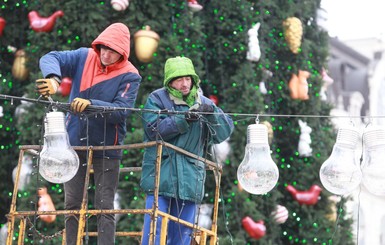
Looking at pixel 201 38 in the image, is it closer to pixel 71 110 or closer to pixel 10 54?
pixel 10 54

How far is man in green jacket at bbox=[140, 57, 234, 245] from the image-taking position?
595 cm

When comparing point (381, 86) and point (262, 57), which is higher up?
point (381, 86)

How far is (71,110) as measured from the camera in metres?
5.57

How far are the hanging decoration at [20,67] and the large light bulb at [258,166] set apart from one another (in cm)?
550

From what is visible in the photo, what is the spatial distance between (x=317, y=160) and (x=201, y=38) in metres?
1.94

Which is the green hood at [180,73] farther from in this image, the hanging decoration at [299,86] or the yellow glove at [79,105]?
the hanging decoration at [299,86]

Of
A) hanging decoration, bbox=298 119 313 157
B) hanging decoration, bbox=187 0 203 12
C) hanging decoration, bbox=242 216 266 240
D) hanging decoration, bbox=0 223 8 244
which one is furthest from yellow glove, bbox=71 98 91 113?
hanging decoration, bbox=298 119 313 157

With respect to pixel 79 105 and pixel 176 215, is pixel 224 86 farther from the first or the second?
pixel 79 105

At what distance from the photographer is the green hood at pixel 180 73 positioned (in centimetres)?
603

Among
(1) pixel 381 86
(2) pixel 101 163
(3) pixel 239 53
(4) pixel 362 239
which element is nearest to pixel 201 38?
(3) pixel 239 53

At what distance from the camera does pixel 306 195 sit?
11.6 metres

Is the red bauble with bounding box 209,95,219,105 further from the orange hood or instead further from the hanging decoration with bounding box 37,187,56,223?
the orange hood

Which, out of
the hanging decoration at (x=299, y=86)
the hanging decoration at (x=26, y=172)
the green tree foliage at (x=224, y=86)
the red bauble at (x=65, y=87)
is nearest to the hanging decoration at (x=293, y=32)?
the green tree foliage at (x=224, y=86)

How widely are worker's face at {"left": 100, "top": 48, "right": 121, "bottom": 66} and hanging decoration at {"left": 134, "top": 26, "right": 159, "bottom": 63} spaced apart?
4.61 m
